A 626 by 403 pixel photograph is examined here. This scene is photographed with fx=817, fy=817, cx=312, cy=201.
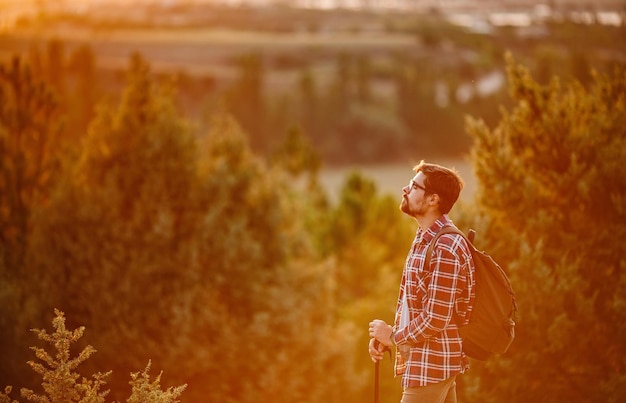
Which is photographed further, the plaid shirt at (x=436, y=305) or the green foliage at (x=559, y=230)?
the green foliage at (x=559, y=230)

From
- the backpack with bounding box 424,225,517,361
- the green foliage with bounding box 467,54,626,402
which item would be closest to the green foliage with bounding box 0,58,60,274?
the green foliage with bounding box 467,54,626,402

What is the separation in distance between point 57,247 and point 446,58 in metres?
80.7

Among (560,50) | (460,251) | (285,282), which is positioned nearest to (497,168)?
(460,251)

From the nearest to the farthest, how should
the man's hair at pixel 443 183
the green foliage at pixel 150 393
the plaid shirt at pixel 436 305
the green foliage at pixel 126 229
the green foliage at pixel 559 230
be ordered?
the plaid shirt at pixel 436 305
the man's hair at pixel 443 183
the green foliage at pixel 150 393
the green foliage at pixel 559 230
the green foliage at pixel 126 229

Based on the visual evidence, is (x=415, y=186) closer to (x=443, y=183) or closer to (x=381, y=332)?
(x=443, y=183)

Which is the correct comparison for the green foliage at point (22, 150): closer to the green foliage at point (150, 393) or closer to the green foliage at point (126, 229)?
the green foliage at point (126, 229)

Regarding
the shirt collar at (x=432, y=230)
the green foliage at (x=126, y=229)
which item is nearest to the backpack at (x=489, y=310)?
the shirt collar at (x=432, y=230)

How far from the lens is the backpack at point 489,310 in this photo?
4449mm

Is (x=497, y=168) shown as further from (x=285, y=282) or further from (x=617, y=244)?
(x=285, y=282)

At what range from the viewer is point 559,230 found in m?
8.16

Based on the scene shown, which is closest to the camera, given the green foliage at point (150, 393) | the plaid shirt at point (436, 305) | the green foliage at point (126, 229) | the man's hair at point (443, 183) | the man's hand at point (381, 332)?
the plaid shirt at point (436, 305)

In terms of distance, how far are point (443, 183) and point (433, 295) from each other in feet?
2.00

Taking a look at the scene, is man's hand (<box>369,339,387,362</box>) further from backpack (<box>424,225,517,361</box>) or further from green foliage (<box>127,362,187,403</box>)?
green foliage (<box>127,362,187,403</box>)

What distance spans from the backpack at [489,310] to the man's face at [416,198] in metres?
0.17
